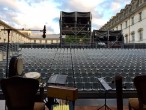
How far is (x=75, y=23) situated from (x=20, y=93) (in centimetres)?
1312

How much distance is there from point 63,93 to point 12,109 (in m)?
0.87

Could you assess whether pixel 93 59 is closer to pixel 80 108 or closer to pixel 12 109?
pixel 80 108

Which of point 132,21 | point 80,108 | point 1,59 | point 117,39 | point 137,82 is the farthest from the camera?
point 132,21

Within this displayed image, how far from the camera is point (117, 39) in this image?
18.3 m

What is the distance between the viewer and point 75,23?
54.2ft

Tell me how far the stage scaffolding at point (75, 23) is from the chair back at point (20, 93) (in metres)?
12.4

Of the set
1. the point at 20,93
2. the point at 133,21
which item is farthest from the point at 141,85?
the point at 133,21

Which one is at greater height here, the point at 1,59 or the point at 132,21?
the point at 132,21

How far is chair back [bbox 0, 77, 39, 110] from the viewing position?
3756 millimetres

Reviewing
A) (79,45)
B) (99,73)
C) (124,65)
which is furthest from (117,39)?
(99,73)

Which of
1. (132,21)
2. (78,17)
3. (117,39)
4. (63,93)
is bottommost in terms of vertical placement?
(63,93)

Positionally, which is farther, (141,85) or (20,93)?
(141,85)

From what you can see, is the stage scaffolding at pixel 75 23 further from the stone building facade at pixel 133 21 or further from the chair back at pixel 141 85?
the stone building facade at pixel 133 21

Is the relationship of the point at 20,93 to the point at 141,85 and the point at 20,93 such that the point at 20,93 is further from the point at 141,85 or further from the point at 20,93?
the point at 141,85
